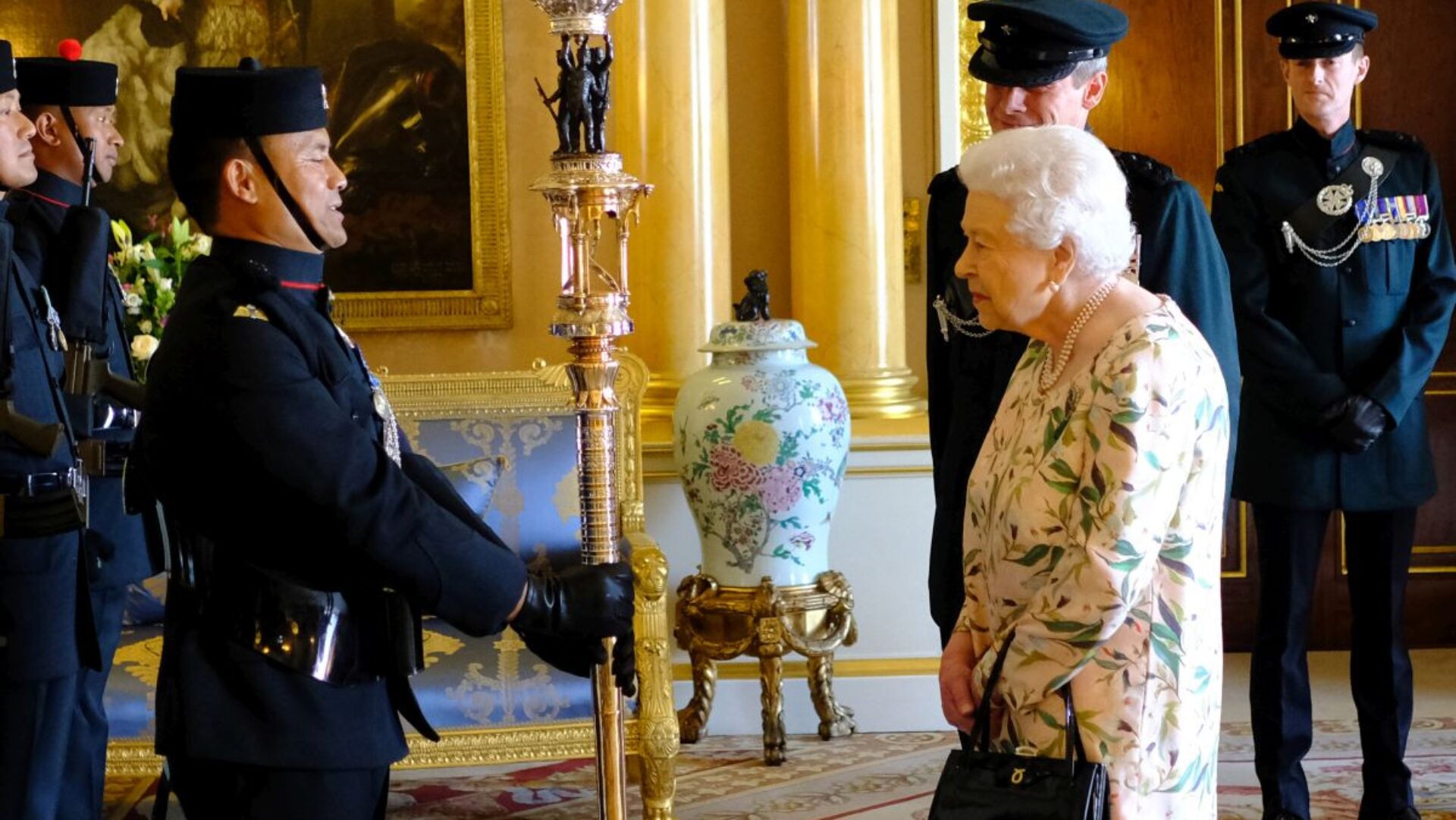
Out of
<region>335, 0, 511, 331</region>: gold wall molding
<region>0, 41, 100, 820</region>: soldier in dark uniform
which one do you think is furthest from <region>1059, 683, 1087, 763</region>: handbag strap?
<region>335, 0, 511, 331</region>: gold wall molding

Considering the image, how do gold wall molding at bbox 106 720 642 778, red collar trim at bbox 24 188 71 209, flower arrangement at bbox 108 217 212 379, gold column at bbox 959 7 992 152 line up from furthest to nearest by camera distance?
gold column at bbox 959 7 992 152, flower arrangement at bbox 108 217 212 379, gold wall molding at bbox 106 720 642 778, red collar trim at bbox 24 188 71 209

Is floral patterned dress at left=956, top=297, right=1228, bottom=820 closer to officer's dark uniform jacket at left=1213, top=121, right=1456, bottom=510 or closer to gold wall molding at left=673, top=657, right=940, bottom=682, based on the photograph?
officer's dark uniform jacket at left=1213, top=121, right=1456, bottom=510

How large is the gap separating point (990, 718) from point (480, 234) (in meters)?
4.00

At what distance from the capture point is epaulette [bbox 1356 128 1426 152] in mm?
4320

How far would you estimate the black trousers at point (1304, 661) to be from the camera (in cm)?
414

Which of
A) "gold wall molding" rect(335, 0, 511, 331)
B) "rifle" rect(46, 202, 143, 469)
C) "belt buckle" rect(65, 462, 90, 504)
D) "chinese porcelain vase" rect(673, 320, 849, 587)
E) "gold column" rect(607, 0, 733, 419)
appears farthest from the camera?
"gold wall molding" rect(335, 0, 511, 331)

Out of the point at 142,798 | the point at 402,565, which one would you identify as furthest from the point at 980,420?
the point at 142,798

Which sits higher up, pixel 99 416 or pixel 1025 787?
pixel 99 416

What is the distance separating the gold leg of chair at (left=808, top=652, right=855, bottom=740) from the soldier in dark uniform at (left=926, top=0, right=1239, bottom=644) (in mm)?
2093

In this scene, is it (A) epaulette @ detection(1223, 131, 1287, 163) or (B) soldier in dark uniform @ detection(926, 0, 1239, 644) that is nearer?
(B) soldier in dark uniform @ detection(926, 0, 1239, 644)

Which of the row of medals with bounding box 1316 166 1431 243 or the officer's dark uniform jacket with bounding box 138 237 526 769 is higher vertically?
the row of medals with bounding box 1316 166 1431 243

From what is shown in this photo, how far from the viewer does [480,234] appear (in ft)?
19.9

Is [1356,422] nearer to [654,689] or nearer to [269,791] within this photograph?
[654,689]

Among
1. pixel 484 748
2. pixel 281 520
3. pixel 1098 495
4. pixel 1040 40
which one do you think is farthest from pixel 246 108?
pixel 484 748
